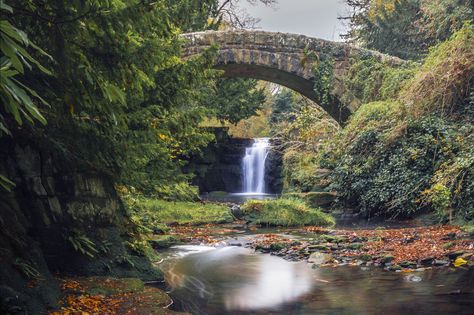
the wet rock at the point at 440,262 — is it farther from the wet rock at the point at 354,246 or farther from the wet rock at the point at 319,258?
the wet rock at the point at 354,246

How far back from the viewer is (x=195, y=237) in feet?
32.9

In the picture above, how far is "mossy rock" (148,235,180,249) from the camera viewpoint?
8688mm

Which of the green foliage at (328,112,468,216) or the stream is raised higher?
the green foliage at (328,112,468,216)

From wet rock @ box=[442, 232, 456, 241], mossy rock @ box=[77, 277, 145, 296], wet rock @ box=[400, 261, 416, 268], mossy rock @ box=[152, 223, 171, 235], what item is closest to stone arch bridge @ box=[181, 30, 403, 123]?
mossy rock @ box=[152, 223, 171, 235]

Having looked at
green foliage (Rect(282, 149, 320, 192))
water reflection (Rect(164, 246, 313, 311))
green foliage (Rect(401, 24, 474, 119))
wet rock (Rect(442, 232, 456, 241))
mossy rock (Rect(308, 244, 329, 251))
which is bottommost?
water reflection (Rect(164, 246, 313, 311))

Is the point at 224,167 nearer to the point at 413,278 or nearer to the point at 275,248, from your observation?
the point at 275,248

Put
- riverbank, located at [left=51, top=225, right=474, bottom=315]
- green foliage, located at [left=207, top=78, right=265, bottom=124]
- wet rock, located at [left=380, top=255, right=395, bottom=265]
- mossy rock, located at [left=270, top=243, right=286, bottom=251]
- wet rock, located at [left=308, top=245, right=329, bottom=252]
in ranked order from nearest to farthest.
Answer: riverbank, located at [left=51, top=225, right=474, bottom=315] < wet rock, located at [left=380, top=255, right=395, bottom=265] < wet rock, located at [left=308, top=245, right=329, bottom=252] < mossy rock, located at [left=270, top=243, right=286, bottom=251] < green foliage, located at [left=207, top=78, right=265, bottom=124]

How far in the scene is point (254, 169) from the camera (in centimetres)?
2506

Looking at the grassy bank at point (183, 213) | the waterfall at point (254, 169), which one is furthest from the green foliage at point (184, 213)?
the waterfall at point (254, 169)

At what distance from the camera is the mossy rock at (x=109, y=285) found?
466cm

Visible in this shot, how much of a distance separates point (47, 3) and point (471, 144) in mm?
9599

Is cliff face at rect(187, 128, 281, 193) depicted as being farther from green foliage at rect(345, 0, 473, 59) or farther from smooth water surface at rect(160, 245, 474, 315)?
smooth water surface at rect(160, 245, 474, 315)

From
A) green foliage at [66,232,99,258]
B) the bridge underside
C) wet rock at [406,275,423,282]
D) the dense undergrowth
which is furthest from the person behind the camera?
the bridge underside

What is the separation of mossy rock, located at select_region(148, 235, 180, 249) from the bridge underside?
8.20 m
